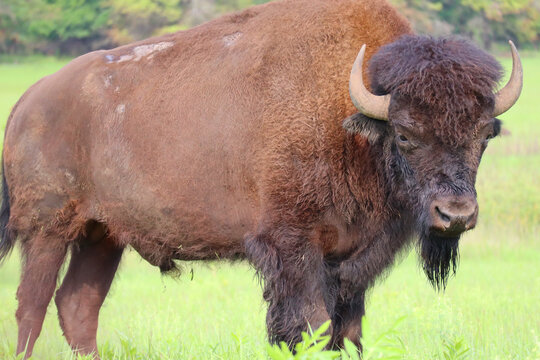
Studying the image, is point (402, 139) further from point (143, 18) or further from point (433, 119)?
point (143, 18)

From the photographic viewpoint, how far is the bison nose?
4.48 m

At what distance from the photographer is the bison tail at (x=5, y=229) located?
6.42m

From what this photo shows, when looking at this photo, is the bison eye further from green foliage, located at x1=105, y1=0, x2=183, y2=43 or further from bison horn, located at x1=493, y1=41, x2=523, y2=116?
green foliage, located at x1=105, y1=0, x2=183, y2=43

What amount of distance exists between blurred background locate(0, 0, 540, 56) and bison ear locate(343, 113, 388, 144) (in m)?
33.3

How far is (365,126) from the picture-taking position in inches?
198

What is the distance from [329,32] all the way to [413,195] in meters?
1.33

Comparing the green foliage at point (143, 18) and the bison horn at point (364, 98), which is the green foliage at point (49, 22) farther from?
the bison horn at point (364, 98)

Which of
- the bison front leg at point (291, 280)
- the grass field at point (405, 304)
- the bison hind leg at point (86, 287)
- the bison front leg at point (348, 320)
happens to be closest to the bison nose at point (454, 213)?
the grass field at point (405, 304)

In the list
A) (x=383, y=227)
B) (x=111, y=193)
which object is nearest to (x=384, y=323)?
(x=383, y=227)

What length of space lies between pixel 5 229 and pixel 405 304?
4.20 meters

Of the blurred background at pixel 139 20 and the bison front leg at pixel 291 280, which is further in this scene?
the blurred background at pixel 139 20

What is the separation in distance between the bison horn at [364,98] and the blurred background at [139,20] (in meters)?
33.3

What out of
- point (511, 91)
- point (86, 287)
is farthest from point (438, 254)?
point (86, 287)

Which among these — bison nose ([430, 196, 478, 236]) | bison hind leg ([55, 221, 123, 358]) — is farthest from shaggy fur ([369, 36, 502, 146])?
bison hind leg ([55, 221, 123, 358])
